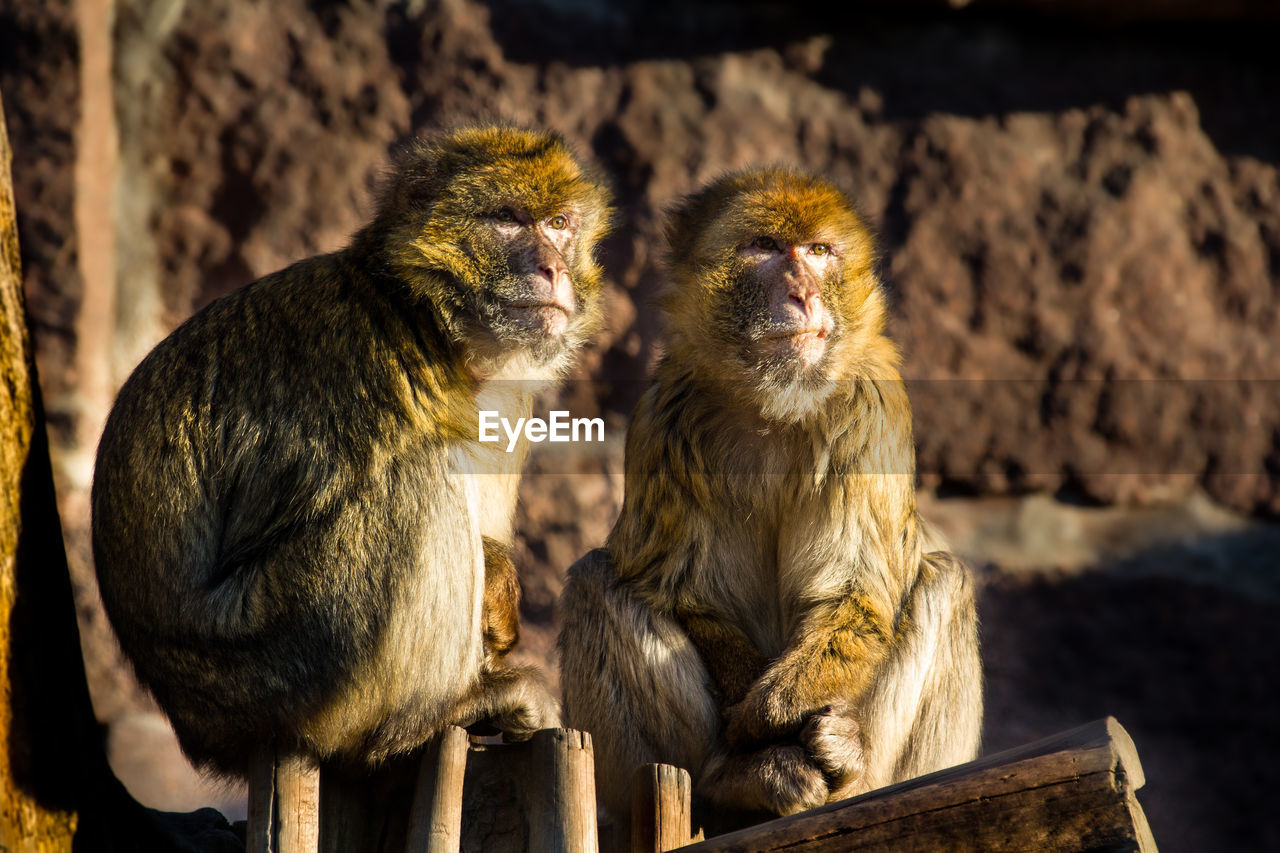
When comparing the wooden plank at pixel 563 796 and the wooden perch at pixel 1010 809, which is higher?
the wooden perch at pixel 1010 809

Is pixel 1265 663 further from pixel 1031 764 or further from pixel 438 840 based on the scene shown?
pixel 438 840

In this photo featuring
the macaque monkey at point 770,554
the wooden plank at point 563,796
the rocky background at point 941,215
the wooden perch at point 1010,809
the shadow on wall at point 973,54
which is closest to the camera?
the wooden perch at point 1010,809

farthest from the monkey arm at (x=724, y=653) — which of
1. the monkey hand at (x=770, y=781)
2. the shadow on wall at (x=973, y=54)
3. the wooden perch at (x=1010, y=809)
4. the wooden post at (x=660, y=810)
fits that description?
the shadow on wall at (x=973, y=54)

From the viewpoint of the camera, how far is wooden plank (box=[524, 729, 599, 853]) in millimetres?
3574

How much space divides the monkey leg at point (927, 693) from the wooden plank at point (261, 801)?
1691 millimetres

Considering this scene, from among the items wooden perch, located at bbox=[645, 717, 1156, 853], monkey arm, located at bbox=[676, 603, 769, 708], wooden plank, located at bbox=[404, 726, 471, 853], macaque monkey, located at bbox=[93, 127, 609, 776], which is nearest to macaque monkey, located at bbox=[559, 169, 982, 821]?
monkey arm, located at bbox=[676, 603, 769, 708]

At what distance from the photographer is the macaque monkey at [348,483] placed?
378cm

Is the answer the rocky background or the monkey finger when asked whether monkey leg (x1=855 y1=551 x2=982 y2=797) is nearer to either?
the monkey finger

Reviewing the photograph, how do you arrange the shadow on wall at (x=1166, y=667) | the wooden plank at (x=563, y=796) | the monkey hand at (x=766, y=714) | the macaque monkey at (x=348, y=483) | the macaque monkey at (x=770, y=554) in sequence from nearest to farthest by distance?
the wooden plank at (x=563, y=796) → the macaque monkey at (x=348, y=483) → the monkey hand at (x=766, y=714) → the macaque monkey at (x=770, y=554) → the shadow on wall at (x=1166, y=667)

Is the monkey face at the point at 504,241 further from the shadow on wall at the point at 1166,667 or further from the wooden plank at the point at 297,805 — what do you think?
the shadow on wall at the point at 1166,667

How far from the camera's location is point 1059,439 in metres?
5.93

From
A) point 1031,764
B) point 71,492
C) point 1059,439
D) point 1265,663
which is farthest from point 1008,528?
point 71,492

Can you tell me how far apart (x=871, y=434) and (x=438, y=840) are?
1.81 metres

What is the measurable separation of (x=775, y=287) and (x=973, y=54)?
226 cm
